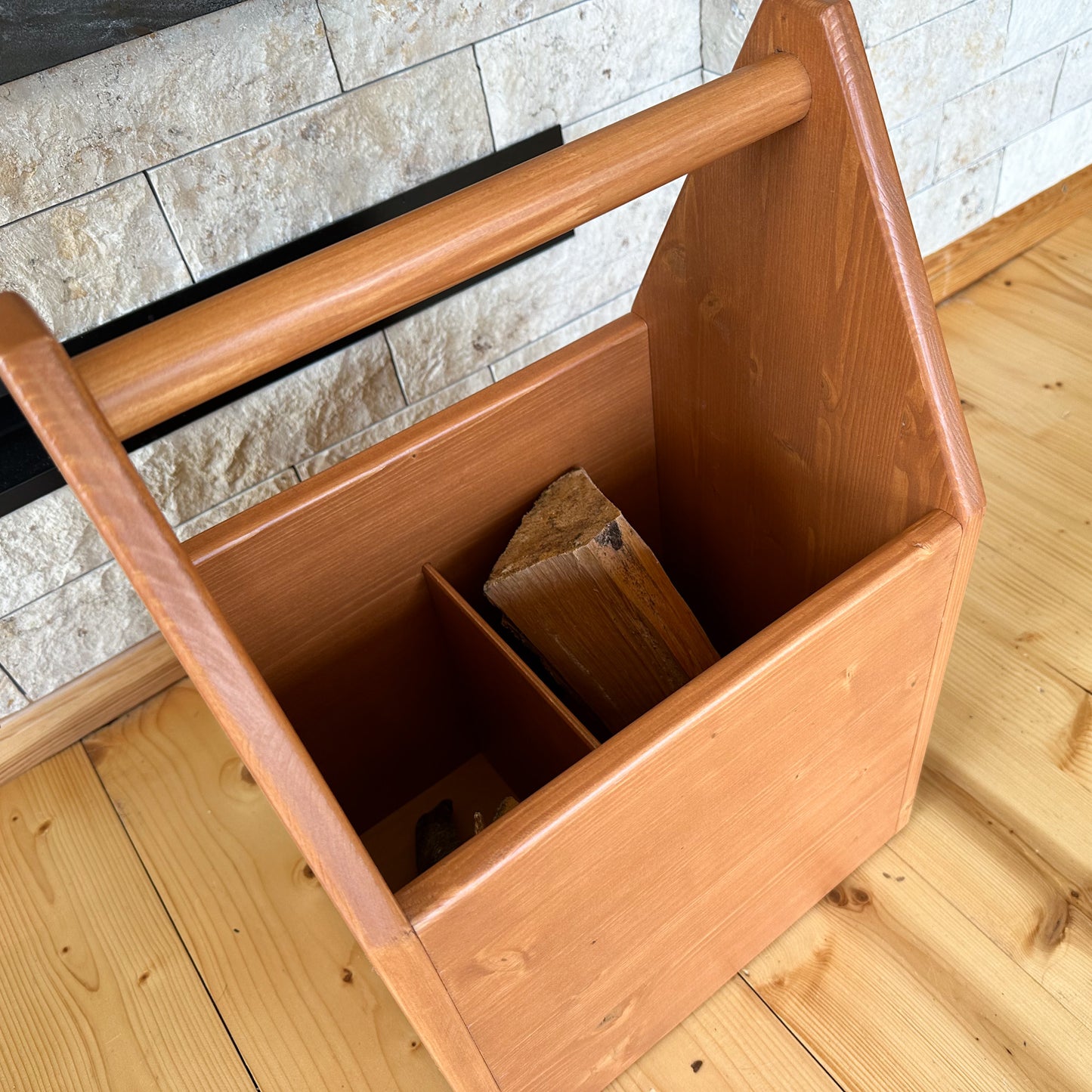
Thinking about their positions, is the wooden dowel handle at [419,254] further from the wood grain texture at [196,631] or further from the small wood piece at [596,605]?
the small wood piece at [596,605]

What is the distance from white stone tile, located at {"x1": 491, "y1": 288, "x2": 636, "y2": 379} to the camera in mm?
1143

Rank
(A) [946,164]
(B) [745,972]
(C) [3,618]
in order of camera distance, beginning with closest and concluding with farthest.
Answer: (B) [745,972] < (C) [3,618] < (A) [946,164]

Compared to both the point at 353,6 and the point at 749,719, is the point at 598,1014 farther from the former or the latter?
the point at 353,6

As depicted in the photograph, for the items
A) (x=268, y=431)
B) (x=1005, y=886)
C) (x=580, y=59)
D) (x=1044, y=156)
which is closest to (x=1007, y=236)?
(x=1044, y=156)

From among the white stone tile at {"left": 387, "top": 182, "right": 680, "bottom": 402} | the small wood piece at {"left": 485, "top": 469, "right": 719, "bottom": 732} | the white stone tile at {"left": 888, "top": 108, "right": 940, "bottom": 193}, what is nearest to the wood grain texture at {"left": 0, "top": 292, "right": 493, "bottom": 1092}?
the small wood piece at {"left": 485, "top": 469, "right": 719, "bottom": 732}

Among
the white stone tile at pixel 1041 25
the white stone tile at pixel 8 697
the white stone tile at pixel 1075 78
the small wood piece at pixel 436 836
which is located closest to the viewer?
the small wood piece at pixel 436 836

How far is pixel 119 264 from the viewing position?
836 mm

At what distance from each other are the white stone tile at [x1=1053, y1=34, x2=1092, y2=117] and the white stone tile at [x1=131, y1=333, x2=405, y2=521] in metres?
1.07

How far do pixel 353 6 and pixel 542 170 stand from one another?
0.45 m

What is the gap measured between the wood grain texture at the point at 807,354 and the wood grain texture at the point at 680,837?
0.06m

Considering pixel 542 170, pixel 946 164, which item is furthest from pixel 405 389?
pixel 946 164

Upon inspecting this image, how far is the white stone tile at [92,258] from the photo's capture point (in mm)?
792

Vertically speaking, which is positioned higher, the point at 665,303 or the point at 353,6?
the point at 353,6

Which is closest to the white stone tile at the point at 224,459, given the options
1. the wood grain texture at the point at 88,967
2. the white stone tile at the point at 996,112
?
the wood grain texture at the point at 88,967
